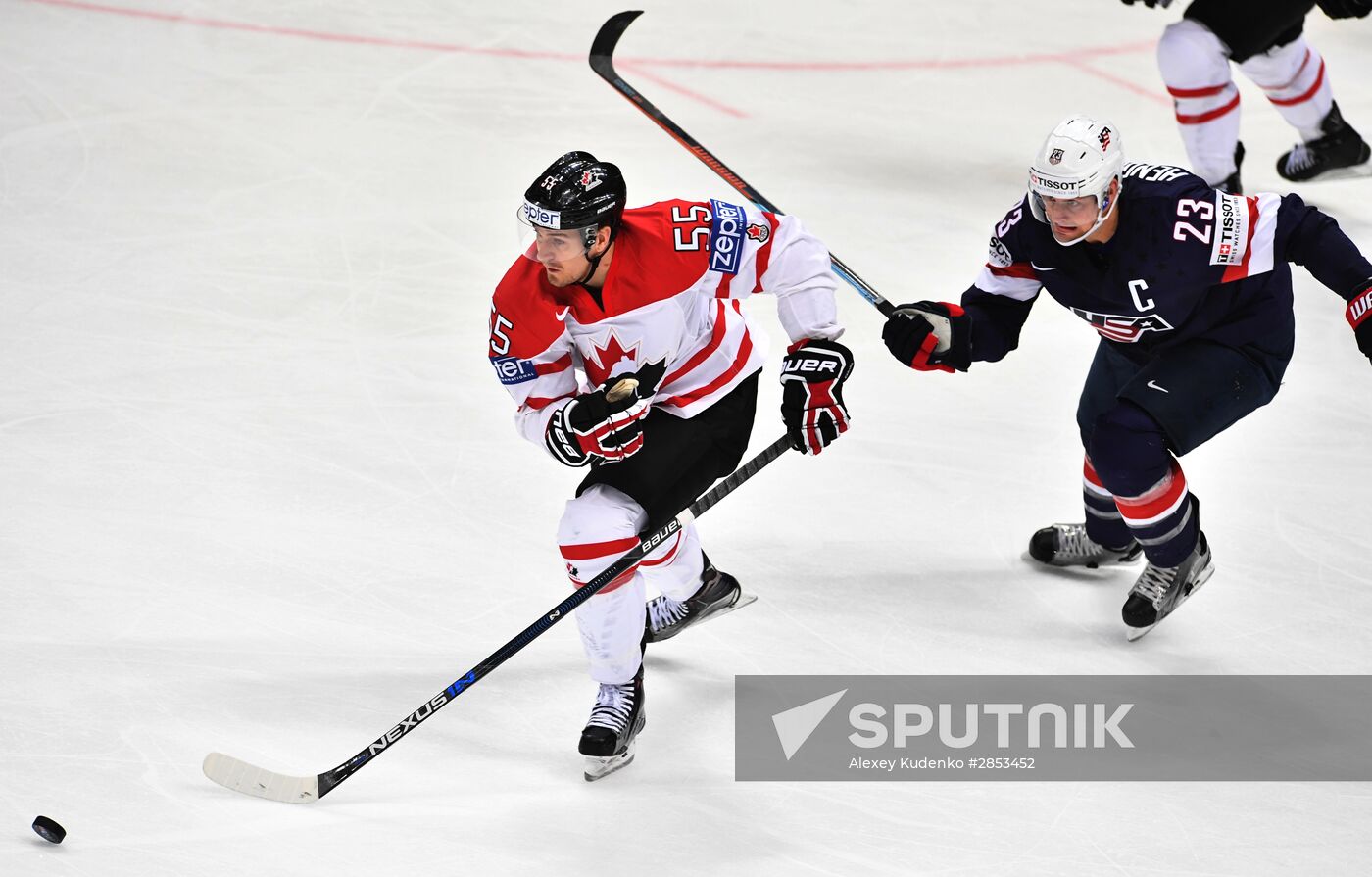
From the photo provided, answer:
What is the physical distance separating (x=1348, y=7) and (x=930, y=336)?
280cm

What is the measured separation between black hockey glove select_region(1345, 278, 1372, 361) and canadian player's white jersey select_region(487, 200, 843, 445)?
3.07 ft

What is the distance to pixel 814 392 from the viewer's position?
2697mm

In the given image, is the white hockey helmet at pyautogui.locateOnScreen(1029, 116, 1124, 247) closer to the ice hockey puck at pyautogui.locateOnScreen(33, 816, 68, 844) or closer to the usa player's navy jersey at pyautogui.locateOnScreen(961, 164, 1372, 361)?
the usa player's navy jersey at pyautogui.locateOnScreen(961, 164, 1372, 361)

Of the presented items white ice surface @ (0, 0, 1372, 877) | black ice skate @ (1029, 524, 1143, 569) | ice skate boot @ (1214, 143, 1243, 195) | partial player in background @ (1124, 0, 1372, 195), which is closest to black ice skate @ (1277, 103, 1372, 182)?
partial player in background @ (1124, 0, 1372, 195)

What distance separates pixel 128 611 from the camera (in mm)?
3047

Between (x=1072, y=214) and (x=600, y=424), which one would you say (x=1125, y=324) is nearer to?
(x=1072, y=214)

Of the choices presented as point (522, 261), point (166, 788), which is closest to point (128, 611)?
point (166, 788)

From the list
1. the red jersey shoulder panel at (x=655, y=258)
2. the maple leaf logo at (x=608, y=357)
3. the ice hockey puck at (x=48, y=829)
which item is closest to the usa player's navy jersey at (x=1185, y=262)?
the red jersey shoulder panel at (x=655, y=258)

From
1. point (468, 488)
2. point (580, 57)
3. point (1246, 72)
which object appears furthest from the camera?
point (580, 57)

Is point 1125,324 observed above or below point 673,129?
below

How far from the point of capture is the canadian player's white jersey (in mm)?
2588

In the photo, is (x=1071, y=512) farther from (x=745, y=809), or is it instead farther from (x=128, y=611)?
(x=128, y=611)

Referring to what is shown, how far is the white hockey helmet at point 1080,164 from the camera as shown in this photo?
8.93 feet

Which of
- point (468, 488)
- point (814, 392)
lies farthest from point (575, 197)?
point (468, 488)
